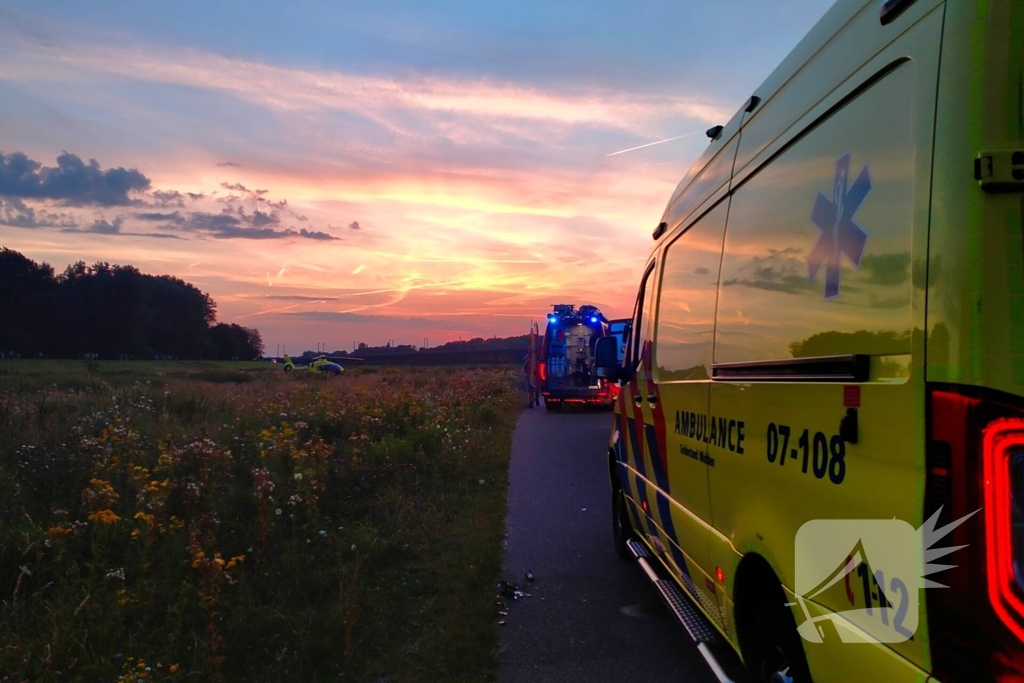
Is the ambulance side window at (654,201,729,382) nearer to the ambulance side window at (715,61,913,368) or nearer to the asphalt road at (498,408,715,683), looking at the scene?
the ambulance side window at (715,61,913,368)

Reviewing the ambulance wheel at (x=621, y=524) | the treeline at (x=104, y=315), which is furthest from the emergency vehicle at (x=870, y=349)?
the treeline at (x=104, y=315)

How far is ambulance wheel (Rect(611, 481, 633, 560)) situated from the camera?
6777mm

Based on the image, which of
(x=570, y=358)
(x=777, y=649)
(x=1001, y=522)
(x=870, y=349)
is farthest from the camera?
(x=570, y=358)

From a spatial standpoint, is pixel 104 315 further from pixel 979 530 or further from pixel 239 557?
pixel 979 530

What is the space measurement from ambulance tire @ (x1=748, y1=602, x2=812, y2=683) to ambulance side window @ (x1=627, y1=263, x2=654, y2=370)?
9.10 ft

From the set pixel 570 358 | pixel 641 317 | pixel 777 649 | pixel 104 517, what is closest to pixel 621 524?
pixel 641 317

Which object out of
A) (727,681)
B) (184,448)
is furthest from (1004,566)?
(184,448)

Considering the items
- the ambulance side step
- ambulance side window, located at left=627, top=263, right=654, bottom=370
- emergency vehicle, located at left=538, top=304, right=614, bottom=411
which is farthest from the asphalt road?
emergency vehicle, located at left=538, top=304, right=614, bottom=411

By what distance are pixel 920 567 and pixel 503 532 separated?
21.0 ft

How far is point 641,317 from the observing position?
19.9 ft

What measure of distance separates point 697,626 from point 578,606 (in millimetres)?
1895

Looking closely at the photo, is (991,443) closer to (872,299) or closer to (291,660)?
(872,299)

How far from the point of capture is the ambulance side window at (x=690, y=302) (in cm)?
398

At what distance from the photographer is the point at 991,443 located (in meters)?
1.72
